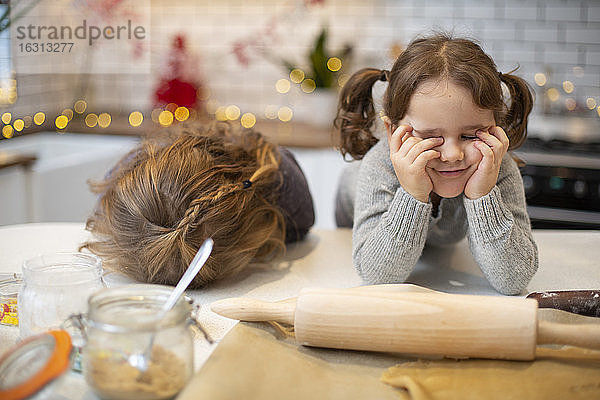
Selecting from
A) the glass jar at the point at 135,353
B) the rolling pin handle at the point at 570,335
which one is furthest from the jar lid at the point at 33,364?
the rolling pin handle at the point at 570,335

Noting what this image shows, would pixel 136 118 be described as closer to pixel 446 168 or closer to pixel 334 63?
pixel 334 63

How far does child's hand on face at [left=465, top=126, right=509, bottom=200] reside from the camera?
0.93 m

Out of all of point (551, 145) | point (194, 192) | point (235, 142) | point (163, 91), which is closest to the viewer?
point (194, 192)

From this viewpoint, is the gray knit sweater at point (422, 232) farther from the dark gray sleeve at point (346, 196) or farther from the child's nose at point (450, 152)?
the dark gray sleeve at point (346, 196)

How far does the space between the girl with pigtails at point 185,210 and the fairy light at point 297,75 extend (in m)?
1.56

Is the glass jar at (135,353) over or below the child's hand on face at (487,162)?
below

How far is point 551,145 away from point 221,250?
1.54 meters

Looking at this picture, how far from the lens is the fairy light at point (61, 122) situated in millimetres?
2609

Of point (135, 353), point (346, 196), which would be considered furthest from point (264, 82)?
point (135, 353)

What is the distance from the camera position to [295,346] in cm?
76

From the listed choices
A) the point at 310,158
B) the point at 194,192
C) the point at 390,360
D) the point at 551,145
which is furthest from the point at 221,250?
the point at 551,145

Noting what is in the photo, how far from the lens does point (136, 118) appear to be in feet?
8.93

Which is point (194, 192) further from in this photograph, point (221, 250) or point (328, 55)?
point (328, 55)

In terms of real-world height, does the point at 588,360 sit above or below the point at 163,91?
below
